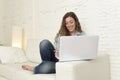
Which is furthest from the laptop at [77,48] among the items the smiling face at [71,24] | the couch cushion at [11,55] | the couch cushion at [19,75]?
the couch cushion at [11,55]

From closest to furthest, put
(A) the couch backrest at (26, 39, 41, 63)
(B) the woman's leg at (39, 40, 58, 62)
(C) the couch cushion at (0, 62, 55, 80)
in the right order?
(C) the couch cushion at (0, 62, 55, 80)
(B) the woman's leg at (39, 40, 58, 62)
(A) the couch backrest at (26, 39, 41, 63)

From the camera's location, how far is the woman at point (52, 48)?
2.33m

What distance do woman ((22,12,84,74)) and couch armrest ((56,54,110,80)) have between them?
40cm

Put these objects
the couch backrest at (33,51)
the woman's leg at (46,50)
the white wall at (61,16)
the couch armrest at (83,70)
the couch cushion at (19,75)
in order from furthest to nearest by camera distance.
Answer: the couch backrest at (33,51)
the woman's leg at (46,50)
the white wall at (61,16)
the couch cushion at (19,75)
the couch armrest at (83,70)

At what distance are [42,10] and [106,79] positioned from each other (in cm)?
165

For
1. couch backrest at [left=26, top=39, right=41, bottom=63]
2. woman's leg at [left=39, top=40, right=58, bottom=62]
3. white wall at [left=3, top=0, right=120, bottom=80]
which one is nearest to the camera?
white wall at [left=3, top=0, right=120, bottom=80]

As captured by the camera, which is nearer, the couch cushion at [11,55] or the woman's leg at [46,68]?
the woman's leg at [46,68]

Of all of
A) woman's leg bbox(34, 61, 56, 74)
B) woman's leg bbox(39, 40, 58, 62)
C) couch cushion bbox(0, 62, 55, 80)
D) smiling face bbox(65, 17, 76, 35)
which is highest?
smiling face bbox(65, 17, 76, 35)

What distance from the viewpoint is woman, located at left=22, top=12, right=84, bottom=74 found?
7.63 ft

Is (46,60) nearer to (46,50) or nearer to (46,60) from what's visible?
(46,60)

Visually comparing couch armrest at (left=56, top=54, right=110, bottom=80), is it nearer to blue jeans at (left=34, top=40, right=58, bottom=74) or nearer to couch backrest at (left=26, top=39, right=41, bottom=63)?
blue jeans at (left=34, top=40, right=58, bottom=74)

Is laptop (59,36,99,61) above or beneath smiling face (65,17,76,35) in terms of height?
beneath

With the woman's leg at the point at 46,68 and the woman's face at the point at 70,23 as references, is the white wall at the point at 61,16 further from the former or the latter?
the woman's leg at the point at 46,68

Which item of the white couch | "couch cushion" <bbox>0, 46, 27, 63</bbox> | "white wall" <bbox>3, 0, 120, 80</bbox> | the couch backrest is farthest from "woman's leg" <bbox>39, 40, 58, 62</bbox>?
"couch cushion" <bbox>0, 46, 27, 63</bbox>
